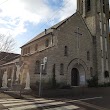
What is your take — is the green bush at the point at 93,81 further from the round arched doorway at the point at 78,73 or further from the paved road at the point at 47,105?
the paved road at the point at 47,105

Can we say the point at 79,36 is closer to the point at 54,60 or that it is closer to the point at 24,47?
the point at 54,60

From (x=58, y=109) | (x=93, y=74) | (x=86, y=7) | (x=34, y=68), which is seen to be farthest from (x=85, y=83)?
(x=58, y=109)

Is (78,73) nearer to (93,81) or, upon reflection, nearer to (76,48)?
(93,81)

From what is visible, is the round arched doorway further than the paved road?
Yes

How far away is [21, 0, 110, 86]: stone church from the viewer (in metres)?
23.5

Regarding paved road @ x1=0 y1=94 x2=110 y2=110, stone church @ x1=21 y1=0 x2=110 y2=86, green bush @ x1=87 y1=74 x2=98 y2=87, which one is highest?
stone church @ x1=21 y1=0 x2=110 y2=86

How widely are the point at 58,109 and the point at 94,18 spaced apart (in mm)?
24828

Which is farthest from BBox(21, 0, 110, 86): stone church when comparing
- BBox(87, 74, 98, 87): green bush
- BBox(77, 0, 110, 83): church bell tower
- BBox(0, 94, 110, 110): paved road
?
BBox(0, 94, 110, 110): paved road

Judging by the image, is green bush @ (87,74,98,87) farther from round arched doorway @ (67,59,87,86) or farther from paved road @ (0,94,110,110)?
paved road @ (0,94,110,110)

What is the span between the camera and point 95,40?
99.8 ft

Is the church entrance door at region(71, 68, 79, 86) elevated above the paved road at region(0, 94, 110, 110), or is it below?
above

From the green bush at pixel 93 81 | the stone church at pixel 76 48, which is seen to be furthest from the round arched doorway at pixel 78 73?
the green bush at pixel 93 81

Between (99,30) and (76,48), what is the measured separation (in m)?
7.59

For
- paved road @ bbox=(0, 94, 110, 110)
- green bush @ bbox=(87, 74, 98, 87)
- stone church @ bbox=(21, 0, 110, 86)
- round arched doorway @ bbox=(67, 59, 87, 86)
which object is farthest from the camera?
green bush @ bbox=(87, 74, 98, 87)
